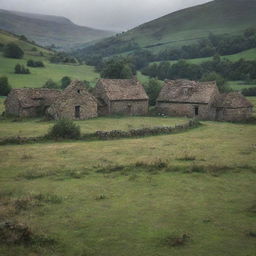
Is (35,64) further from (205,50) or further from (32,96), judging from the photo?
(205,50)

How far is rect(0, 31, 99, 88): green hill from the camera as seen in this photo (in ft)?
300

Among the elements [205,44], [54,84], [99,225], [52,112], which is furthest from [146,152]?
[205,44]

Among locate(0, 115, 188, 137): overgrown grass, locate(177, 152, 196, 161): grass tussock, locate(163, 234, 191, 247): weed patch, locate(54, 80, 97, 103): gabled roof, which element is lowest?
locate(0, 115, 188, 137): overgrown grass

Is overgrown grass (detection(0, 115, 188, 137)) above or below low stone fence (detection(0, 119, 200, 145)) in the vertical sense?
below

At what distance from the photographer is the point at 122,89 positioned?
198ft

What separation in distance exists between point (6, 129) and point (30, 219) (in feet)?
93.8

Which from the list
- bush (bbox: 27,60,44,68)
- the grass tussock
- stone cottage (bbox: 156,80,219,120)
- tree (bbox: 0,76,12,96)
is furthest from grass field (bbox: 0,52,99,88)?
the grass tussock

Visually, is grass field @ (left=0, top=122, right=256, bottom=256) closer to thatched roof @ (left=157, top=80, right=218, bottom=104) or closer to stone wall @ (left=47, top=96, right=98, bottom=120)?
stone wall @ (left=47, top=96, right=98, bottom=120)

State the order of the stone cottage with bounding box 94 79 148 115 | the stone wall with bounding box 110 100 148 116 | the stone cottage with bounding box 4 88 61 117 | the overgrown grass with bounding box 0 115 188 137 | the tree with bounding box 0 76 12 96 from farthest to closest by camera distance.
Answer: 1. the tree with bounding box 0 76 12 96
2. the stone wall with bounding box 110 100 148 116
3. the stone cottage with bounding box 94 79 148 115
4. the stone cottage with bounding box 4 88 61 117
5. the overgrown grass with bounding box 0 115 188 137

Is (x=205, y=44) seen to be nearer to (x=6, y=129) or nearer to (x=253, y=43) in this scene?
(x=253, y=43)

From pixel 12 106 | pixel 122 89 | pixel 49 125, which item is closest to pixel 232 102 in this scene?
pixel 122 89

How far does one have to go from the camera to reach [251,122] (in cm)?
5178

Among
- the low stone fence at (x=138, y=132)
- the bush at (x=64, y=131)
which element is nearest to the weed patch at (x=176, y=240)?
the low stone fence at (x=138, y=132)

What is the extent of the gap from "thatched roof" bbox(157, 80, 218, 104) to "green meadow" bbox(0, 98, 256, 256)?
916 inches
